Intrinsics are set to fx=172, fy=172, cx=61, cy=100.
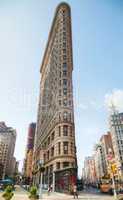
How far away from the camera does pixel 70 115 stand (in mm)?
52344

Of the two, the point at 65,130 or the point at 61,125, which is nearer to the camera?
the point at 65,130

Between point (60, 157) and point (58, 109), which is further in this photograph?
point (58, 109)

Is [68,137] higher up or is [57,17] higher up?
[57,17]

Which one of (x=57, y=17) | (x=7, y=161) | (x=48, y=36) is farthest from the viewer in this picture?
(x=7, y=161)

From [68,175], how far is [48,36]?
74577 millimetres

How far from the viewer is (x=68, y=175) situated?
116 ft

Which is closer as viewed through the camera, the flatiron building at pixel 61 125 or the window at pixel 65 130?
the flatiron building at pixel 61 125

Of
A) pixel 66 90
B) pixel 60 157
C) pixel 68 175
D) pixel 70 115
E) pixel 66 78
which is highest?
pixel 66 78

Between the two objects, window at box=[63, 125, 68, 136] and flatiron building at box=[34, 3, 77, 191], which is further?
window at box=[63, 125, 68, 136]

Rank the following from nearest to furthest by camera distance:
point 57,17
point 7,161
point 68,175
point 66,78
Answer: point 68,175
point 66,78
point 57,17
point 7,161

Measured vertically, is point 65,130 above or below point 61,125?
below

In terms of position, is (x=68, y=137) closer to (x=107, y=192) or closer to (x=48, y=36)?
(x=107, y=192)

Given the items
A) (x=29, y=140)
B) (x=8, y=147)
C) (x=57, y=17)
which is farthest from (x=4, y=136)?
(x=57, y=17)

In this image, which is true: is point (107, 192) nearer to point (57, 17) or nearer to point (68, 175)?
point (68, 175)
